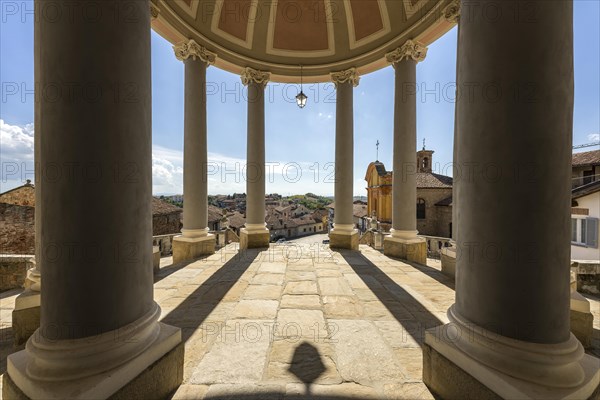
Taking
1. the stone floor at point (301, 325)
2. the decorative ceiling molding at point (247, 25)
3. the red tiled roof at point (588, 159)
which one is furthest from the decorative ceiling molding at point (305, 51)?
the red tiled roof at point (588, 159)

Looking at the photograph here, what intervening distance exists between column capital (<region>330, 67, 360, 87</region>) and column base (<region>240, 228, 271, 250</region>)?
13275 mm

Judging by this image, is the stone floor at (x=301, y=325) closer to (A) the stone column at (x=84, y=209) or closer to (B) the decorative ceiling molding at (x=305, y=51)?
(A) the stone column at (x=84, y=209)

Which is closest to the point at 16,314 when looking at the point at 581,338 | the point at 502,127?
the point at 502,127

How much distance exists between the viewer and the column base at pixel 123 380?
388 cm

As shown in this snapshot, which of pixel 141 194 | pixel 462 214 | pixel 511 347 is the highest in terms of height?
pixel 141 194

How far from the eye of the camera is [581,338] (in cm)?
722

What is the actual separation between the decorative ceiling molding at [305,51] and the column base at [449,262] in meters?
16.8

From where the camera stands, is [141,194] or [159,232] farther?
[159,232]

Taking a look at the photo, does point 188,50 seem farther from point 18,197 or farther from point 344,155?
point 18,197

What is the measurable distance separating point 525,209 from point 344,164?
1533cm

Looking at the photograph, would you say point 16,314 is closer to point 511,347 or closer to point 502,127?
point 511,347

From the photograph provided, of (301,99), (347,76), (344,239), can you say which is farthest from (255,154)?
(344,239)

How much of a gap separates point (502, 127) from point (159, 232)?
51531 millimetres

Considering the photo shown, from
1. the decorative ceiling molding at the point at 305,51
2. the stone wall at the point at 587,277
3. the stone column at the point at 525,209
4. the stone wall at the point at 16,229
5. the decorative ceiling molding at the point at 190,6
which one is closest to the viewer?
the stone column at the point at 525,209
